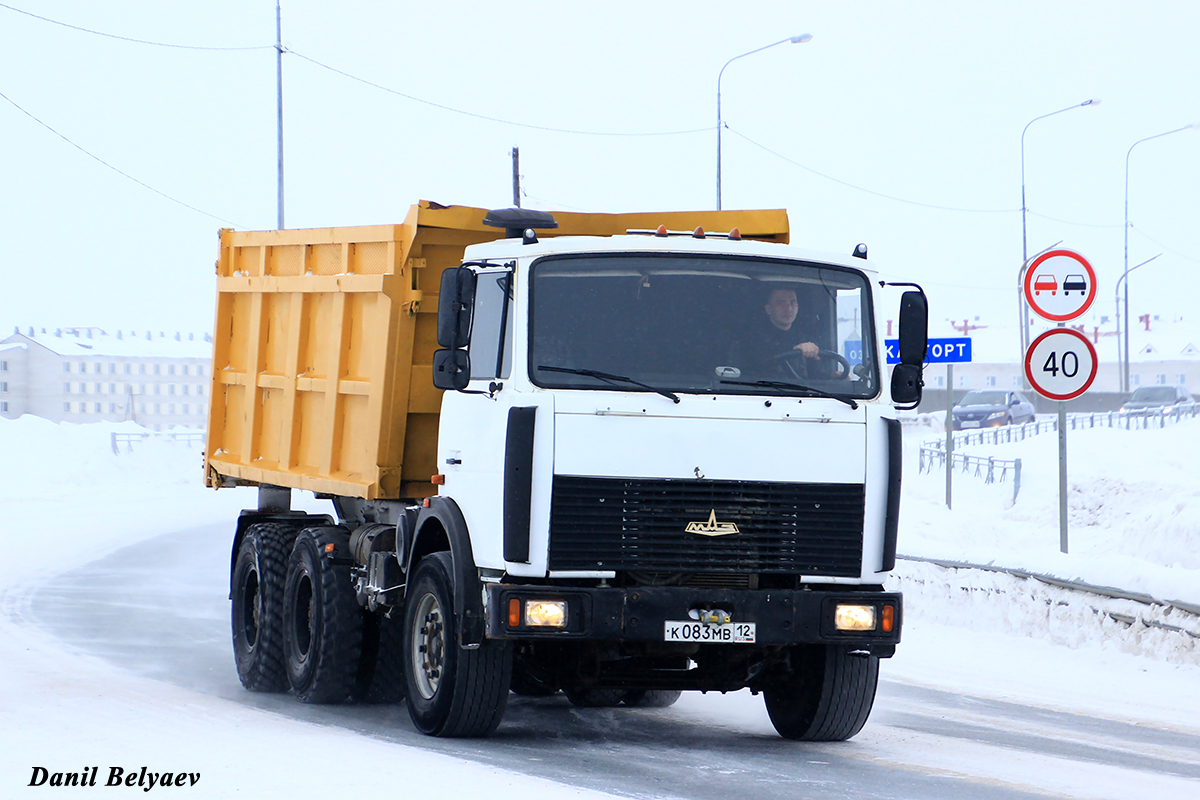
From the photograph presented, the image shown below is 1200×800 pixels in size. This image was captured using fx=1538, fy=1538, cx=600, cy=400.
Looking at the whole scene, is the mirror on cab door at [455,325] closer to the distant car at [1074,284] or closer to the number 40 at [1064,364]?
the number 40 at [1064,364]

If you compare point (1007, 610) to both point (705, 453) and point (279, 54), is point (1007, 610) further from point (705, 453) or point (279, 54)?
point (279, 54)

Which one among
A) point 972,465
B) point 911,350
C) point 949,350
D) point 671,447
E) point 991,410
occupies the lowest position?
point 671,447

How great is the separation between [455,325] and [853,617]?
246cm

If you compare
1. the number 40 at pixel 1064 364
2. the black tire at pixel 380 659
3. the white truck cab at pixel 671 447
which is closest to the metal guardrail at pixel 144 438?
the number 40 at pixel 1064 364

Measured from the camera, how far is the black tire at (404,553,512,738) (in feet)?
25.5

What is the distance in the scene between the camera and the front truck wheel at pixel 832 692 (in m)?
8.18

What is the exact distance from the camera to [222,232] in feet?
40.0

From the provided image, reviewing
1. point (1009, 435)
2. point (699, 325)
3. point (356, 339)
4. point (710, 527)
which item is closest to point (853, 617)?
point (710, 527)

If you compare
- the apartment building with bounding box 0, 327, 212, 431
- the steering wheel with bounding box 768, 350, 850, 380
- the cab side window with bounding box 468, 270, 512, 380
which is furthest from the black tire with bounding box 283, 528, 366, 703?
the apartment building with bounding box 0, 327, 212, 431

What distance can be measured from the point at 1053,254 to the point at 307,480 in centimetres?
643

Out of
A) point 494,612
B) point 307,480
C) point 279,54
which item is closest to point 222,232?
point 307,480

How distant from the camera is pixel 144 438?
139ft

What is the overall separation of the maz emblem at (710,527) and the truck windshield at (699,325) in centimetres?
63

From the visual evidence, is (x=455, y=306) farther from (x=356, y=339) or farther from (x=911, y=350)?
(x=911, y=350)
